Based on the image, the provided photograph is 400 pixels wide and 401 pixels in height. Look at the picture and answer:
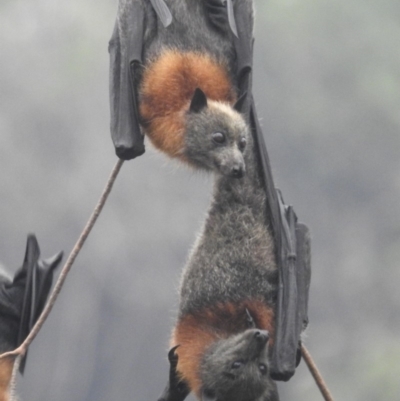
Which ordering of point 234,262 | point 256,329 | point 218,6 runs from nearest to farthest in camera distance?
point 256,329
point 234,262
point 218,6

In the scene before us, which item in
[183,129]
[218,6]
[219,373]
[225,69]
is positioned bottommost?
[219,373]

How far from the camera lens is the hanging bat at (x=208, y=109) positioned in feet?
6.24

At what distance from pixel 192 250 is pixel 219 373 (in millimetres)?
347

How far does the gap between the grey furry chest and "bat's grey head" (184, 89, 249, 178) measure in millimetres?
175

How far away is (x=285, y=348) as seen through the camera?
1.91m

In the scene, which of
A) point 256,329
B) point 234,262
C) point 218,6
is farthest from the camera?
point 218,6

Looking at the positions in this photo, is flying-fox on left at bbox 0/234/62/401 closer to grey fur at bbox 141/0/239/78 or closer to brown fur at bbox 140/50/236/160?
brown fur at bbox 140/50/236/160

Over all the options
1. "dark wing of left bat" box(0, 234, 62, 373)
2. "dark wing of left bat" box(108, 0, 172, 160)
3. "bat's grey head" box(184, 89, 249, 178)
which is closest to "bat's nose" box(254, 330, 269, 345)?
"bat's grey head" box(184, 89, 249, 178)

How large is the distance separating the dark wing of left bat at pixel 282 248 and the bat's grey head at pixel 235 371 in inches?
1.6

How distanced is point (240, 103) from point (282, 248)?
14.2 inches

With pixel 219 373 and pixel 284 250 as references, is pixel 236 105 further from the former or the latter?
pixel 219 373

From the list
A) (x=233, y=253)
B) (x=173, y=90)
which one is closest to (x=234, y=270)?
(x=233, y=253)

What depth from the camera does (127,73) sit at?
2020mm

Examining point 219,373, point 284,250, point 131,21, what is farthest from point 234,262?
point 131,21
